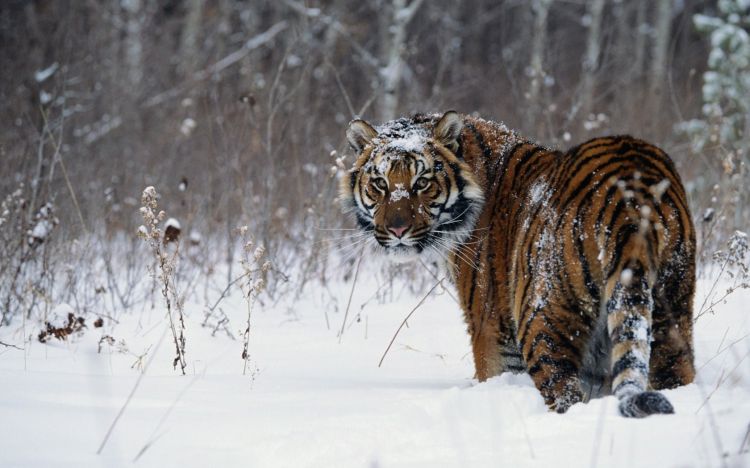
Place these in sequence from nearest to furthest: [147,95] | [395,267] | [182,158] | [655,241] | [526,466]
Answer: [526,466]
[655,241]
[395,267]
[182,158]
[147,95]

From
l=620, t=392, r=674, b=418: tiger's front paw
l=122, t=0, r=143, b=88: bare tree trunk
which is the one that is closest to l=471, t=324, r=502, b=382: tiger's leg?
l=620, t=392, r=674, b=418: tiger's front paw

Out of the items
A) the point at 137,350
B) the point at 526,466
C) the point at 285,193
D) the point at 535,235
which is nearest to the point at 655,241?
the point at 535,235

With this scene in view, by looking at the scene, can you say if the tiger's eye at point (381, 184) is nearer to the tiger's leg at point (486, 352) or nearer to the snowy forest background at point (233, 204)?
the snowy forest background at point (233, 204)

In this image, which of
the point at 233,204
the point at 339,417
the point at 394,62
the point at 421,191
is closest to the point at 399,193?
the point at 421,191

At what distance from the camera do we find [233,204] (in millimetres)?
8258

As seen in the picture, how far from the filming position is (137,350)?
4199 millimetres

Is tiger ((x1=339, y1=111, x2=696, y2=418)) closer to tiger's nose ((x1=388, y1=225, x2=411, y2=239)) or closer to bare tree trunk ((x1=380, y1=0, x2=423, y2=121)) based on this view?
tiger's nose ((x1=388, y1=225, x2=411, y2=239))

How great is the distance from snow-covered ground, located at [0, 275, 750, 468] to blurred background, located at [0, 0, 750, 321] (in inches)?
43.8

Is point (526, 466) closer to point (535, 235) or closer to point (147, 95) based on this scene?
point (535, 235)

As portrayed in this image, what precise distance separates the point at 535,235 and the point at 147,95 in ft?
38.2

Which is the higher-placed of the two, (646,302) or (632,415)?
(646,302)

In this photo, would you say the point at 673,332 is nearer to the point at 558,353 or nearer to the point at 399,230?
the point at 558,353

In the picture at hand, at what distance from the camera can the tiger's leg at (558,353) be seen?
2711mm

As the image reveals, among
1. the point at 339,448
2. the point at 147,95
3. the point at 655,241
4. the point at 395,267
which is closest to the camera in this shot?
the point at 339,448
